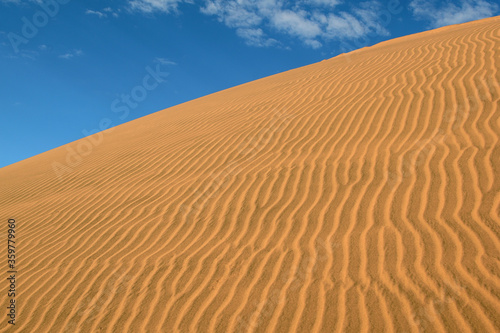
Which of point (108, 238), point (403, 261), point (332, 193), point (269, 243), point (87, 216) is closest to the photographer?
point (403, 261)

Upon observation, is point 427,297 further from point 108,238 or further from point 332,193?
point 108,238

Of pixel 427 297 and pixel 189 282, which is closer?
pixel 427 297

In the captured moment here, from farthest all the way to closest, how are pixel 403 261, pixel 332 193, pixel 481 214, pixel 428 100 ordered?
pixel 428 100, pixel 332 193, pixel 481 214, pixel 403 261

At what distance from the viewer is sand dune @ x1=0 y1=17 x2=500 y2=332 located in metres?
2.99

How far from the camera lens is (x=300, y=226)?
4062 mm

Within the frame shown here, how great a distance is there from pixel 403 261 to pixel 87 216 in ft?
14.9

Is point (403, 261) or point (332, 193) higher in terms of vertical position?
point (332, 193)

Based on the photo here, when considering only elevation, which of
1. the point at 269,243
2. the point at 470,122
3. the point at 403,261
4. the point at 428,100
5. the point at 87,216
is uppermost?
the point at 428,100

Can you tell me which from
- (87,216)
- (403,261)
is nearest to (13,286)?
(87,216)

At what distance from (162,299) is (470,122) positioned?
4581 mm

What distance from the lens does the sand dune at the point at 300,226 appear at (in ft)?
9.82

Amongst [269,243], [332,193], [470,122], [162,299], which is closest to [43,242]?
[162,299]

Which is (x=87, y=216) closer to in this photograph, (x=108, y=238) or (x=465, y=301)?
(x=108, y=238)

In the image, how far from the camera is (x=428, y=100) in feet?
19.7
